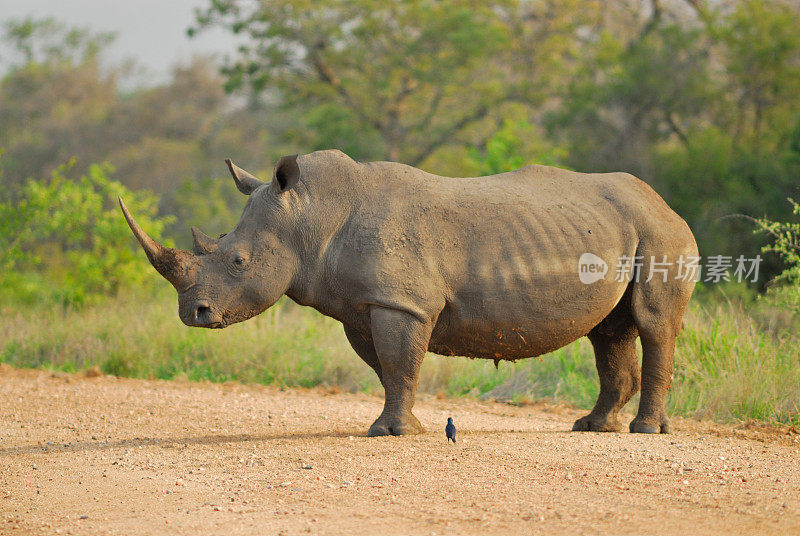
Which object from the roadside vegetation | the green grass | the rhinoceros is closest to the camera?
the rhinoceros

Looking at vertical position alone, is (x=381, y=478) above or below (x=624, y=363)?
below

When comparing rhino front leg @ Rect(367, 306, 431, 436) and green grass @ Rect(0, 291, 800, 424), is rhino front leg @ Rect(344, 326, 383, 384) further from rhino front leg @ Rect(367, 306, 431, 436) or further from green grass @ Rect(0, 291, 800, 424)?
green grass @ Rect(0, 291, 800, 424)

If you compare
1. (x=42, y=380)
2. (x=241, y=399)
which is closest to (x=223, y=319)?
(x=241, y=399)

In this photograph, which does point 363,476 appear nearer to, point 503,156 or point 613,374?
point 613,374

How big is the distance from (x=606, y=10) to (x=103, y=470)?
1134 inches

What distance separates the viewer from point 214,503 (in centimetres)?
504

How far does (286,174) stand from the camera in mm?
6609

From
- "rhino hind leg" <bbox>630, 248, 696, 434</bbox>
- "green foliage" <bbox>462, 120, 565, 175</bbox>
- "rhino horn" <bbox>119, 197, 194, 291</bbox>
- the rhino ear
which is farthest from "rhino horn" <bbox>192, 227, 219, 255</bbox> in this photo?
"green foliage" <bbox>462, 120, 565, 175</bbox>

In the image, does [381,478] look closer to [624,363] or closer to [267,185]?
[267,185]

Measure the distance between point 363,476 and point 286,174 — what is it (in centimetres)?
221

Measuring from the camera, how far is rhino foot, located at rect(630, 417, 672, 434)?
7.22 m

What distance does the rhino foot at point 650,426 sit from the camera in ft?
23.7

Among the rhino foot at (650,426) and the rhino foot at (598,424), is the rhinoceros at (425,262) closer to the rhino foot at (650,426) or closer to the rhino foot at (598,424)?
the rhino foot at (650,426)

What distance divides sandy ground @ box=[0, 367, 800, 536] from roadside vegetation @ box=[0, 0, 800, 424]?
247 centimetres
